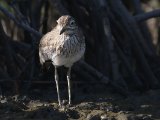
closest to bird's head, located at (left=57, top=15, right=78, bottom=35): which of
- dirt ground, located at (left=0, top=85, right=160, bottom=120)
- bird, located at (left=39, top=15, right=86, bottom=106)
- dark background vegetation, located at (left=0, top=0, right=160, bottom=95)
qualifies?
bird, located at (left=39, top=15, right=86, bottom=106)

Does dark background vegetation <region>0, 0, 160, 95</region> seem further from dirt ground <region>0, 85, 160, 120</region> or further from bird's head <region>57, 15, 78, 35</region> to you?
bird's head <region>57, 15, 78, 35</region>

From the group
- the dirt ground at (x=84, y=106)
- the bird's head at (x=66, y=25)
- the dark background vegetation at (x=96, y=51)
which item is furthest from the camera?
the dark background vegetation at (x=96, y=51)

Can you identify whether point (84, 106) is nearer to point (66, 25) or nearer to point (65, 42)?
point (65, 42)

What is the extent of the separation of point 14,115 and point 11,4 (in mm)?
2155

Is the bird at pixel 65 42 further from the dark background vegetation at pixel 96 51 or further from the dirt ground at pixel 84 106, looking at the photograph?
the dark background vegetation at pixel 96 51

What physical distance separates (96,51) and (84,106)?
2.02 m

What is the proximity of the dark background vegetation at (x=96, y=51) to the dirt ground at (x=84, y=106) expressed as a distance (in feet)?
0.57

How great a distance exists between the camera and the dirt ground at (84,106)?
7.50 meters

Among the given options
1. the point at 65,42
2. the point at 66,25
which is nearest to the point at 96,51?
the point at 65,42

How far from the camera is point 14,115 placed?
754 cm

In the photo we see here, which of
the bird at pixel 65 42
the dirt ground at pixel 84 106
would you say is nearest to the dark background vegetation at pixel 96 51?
the dirt ground at pixel 84 106

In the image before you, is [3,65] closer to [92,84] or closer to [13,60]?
[13,60]

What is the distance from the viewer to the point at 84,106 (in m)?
7.99

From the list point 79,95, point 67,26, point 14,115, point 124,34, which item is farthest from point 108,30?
point 14,115
